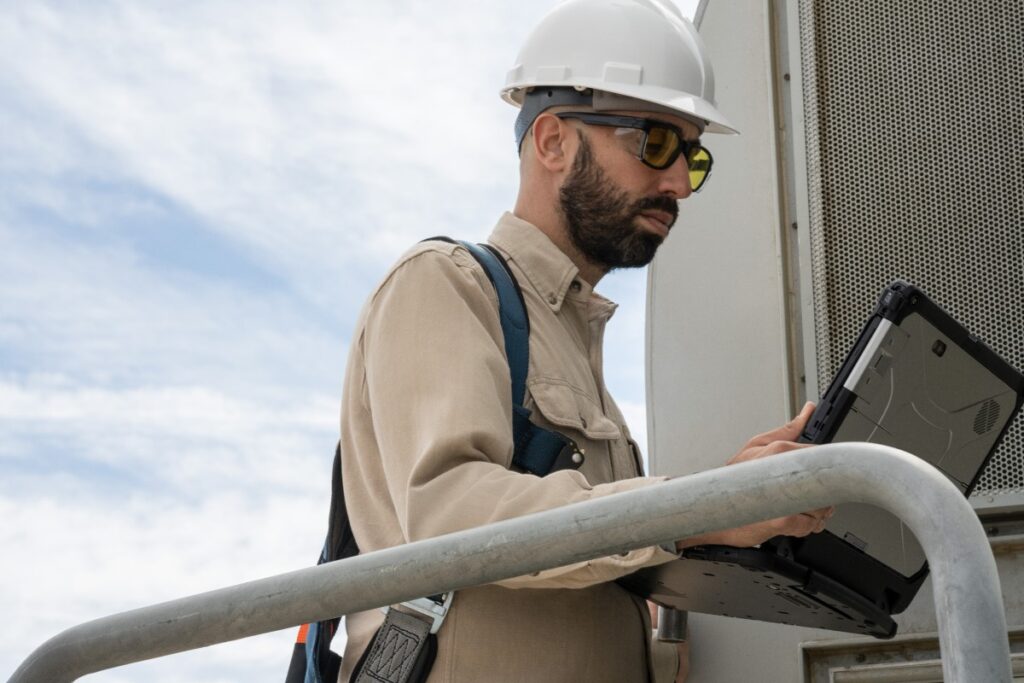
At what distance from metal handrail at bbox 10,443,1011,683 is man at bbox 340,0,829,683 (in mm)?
497

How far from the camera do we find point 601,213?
9.91ft

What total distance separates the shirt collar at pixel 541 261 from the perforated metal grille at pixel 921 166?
828 mm

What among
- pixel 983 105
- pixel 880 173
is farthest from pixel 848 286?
pixel 983 105

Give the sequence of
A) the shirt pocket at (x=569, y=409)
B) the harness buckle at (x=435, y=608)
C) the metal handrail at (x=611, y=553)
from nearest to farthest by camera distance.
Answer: the metal handrail at (x=611, y=553)
the harness buckle at (x=435, y=608)
the shirt pocket at (x=569, y=409)

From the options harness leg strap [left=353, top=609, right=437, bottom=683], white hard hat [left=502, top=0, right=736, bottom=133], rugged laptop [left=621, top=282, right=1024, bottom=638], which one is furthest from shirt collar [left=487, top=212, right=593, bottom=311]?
harness leg strap [left=353, top=609, right=437, bottom=683]

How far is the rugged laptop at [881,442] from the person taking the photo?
2344 mm

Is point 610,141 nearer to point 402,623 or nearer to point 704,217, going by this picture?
point 704,217

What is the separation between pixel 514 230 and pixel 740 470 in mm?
1594

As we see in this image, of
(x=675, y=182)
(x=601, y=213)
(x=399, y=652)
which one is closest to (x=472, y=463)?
(x=399, y=652)

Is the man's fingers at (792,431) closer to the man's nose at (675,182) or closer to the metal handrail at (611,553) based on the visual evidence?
the man's nose at (675,182)

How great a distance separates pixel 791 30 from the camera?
3727 mm

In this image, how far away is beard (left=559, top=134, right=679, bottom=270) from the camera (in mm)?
3016

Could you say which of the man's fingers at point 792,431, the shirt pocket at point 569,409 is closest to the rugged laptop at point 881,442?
the man's fingers at point 792,431

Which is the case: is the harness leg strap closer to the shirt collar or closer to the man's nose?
the shirt collar
